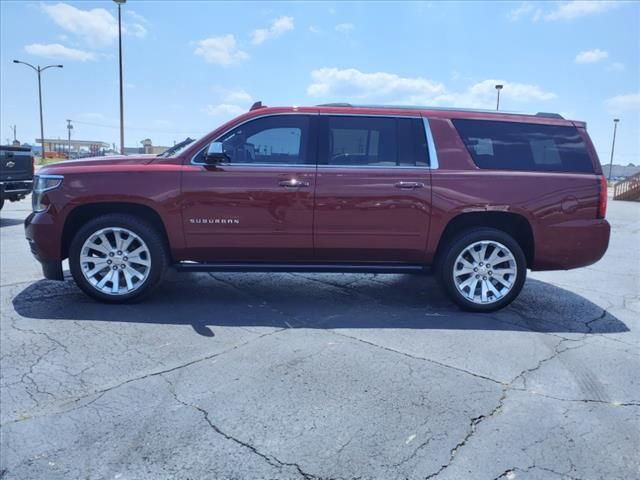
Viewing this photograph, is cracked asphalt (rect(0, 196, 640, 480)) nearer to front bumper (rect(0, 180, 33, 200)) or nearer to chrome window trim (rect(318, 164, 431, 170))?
chrome window trim (rect(318, 164, 431, 170))

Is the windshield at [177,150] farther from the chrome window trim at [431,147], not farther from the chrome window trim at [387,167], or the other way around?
the chrome window trim at [431,147]

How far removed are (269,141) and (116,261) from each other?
1.90 metres

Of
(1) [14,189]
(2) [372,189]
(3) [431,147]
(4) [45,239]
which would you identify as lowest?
(4) [45,239]

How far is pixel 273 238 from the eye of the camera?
470 cm

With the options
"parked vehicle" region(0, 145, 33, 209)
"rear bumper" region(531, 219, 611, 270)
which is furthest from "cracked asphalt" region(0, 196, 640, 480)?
"parked vehicle" region(0, 145, 33, 209)

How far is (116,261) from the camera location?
4.71m

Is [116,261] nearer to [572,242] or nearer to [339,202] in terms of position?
[339,202]

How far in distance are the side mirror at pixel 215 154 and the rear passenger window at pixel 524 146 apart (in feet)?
7.57

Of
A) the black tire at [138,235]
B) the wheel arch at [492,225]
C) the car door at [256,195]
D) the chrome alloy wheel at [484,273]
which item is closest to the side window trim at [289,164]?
the car door at [256,195]

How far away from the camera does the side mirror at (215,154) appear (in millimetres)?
4410

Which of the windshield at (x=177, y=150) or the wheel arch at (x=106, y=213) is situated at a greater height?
the windshield at (x=177, y=150)

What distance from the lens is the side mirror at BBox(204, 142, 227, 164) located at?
441 cm

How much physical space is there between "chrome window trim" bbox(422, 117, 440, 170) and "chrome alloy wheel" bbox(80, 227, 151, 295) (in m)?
2.88

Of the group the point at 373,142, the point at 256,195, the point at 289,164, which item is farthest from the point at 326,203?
the point at 373,142
